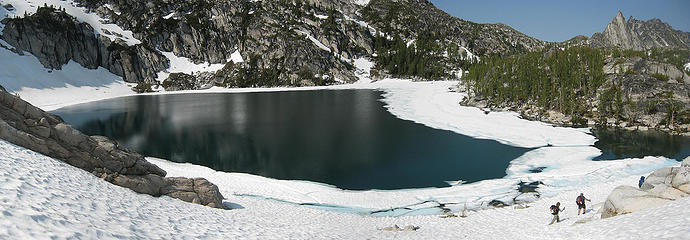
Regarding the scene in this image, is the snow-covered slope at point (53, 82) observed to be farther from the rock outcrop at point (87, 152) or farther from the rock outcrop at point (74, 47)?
the rock outcrop at point (87, 152)

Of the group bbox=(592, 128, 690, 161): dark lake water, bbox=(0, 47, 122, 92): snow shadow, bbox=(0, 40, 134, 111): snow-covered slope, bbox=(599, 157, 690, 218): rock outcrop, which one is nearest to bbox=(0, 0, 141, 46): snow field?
bbox=(0, 47, 122, 92): snow shadow

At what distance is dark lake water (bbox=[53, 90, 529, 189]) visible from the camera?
3831 cm

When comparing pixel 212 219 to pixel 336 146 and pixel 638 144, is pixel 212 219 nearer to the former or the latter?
pixel 336 146

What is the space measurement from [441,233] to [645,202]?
1122 cm

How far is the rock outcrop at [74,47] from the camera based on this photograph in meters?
155

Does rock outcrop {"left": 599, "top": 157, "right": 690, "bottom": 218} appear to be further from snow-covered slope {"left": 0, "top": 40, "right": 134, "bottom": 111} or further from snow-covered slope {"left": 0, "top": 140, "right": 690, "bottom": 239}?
snow-covered slope {"left": 0, "top": 40, "right": 134, "bottom": 111}

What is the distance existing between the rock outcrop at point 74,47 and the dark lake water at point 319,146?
343 feet

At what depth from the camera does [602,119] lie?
240ft

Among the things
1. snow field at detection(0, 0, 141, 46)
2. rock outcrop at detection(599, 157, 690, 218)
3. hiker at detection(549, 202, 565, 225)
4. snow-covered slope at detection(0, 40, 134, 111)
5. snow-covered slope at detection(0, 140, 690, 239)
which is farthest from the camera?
snow field at detection(0, 0, 141, 46)

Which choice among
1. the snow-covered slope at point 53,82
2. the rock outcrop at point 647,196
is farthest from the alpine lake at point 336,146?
the snow-covered slope at point 53,82

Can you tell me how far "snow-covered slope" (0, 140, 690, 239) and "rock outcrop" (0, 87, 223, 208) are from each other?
1.43 metres

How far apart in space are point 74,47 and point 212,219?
199251 millimetres

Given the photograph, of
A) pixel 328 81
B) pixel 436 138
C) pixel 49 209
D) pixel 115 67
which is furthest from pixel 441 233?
pixel 115 67

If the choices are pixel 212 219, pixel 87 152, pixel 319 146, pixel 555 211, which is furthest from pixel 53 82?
pixel 555 211
